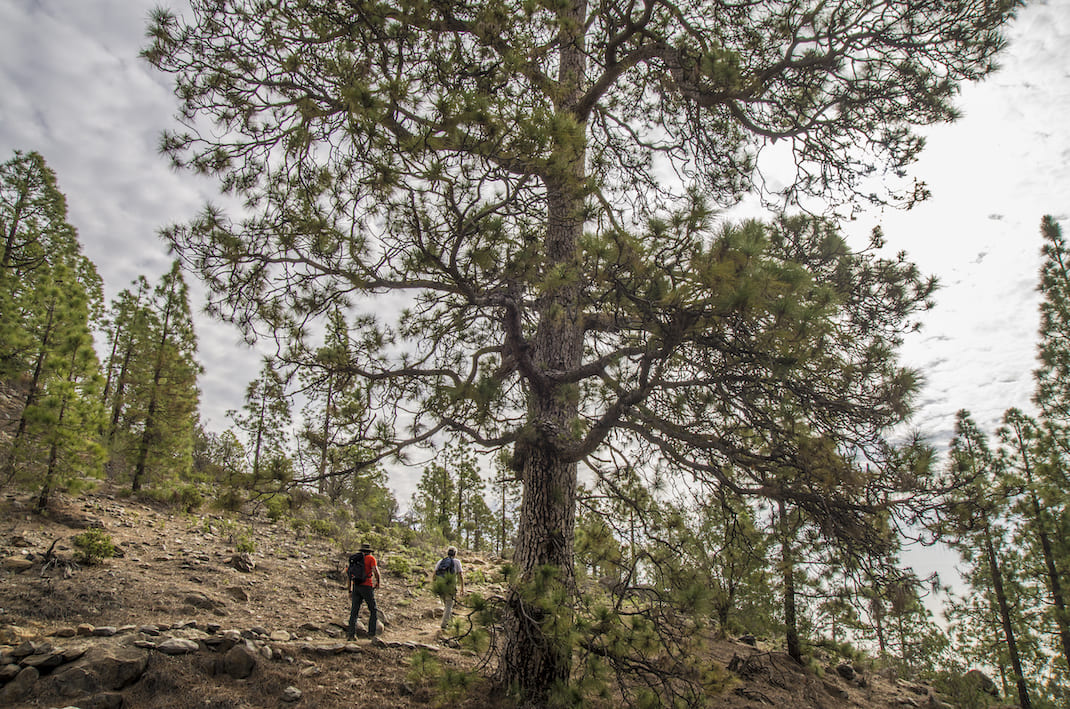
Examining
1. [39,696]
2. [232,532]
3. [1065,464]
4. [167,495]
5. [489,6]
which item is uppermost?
[489,6]

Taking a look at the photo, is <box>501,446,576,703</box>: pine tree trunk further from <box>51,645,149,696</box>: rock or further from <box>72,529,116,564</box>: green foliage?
<box>72,529,116,564</box>: green foliage

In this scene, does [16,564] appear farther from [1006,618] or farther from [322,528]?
[1006,618]

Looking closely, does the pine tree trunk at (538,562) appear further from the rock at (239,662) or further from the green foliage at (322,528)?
the green foliage at (322,528)

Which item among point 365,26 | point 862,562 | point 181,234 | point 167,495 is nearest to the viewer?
point 862,562

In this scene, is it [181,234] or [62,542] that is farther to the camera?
[62,542]

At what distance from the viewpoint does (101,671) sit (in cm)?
487

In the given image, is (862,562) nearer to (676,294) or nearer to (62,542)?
(676,294)

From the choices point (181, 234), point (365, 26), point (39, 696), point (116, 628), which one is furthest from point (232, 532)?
point (365, 26)

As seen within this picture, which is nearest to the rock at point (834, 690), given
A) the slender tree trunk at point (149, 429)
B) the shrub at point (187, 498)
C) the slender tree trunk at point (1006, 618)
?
the slender tree trunk at point (1006, 618)

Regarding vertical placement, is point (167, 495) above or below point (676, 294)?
below

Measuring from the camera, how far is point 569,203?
14.3 feet

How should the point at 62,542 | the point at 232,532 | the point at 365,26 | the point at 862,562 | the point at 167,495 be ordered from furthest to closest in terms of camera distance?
1. the point at 167,495
2. the point at 232,532
3. the point at 62,542
4. the point at 365,26
5. the point at 862,562

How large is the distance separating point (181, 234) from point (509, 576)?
435 cm

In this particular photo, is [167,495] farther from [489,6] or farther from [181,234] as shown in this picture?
[489,6]
